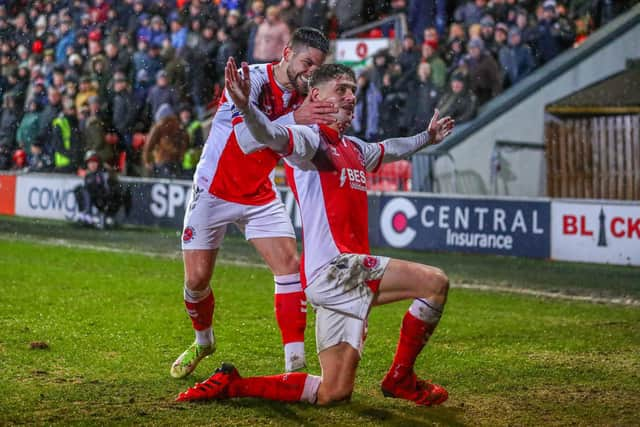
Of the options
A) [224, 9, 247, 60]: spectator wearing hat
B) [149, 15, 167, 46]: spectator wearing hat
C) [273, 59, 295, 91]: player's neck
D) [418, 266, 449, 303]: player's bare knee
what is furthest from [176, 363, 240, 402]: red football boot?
[149, 15, 167, 46]: spectator wearing hat

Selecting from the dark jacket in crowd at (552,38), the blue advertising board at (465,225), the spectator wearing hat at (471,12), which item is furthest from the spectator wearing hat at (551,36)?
the blue advertising board at (465,225)

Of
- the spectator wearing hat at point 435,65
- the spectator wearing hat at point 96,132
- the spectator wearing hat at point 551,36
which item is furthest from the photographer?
the spectator wearing hat at point 96,132

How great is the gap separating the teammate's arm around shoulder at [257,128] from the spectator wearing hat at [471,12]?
12.6 m

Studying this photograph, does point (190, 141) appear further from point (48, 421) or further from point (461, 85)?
point (48, 421)

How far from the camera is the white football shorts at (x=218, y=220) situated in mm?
6535

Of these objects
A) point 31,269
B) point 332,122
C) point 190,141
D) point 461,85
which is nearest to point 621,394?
point 332,122

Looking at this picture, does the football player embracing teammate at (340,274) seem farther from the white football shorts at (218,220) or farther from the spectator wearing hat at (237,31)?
the spectator wearing hat at (237,31)

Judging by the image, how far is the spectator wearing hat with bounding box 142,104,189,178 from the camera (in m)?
17.7

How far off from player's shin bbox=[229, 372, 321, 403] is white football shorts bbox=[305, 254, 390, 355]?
258 mm

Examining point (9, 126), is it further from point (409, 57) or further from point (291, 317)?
point (291, 317)

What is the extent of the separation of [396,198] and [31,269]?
5.28 metres

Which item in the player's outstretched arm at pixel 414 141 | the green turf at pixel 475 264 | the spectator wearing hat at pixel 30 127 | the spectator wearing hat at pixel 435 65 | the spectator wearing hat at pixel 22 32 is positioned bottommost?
the green turf at pixel 475 264

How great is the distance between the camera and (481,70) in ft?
54.4

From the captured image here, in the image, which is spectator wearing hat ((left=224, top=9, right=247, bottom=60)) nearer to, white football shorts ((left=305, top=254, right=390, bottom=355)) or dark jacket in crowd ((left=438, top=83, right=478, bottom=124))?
dark jacket in crowd ((left=438, top=83, right=478, bottom=124))
